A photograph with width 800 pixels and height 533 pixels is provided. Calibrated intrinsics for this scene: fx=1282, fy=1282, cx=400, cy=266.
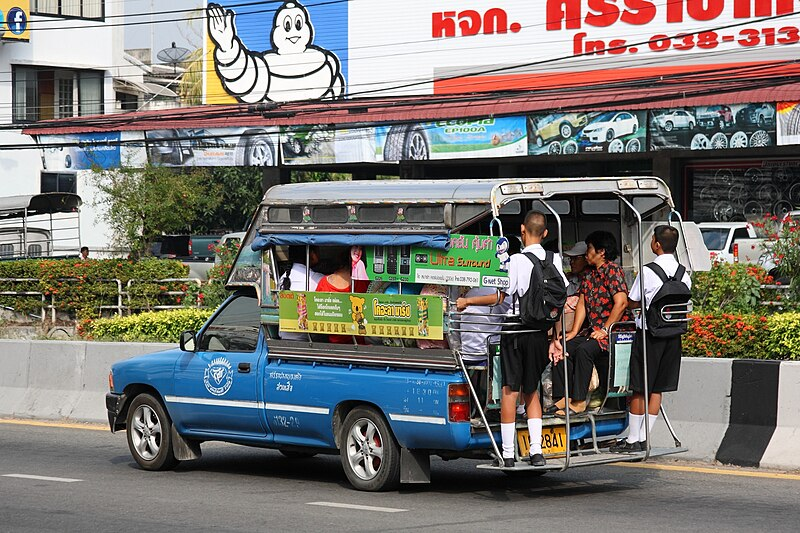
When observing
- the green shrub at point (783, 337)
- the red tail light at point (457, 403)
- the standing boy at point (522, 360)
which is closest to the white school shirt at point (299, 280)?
the standing boy at point (522, 360)

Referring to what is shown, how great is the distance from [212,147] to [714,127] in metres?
13.9

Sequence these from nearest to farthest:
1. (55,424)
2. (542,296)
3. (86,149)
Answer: (542,296) → (55,424) → (86,149)

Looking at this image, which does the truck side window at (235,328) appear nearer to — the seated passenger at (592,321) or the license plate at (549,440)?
the license plate at (549,440)

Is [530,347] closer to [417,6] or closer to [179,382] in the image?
[179,382]

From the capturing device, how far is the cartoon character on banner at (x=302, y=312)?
10281 mm

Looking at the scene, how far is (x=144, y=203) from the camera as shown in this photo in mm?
29906

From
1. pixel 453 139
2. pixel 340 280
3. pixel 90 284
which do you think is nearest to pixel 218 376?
pixel 340 280

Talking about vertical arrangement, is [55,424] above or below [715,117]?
below

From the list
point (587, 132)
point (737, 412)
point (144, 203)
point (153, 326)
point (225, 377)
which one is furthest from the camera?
point (144, 203)

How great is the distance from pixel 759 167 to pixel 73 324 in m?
18.3

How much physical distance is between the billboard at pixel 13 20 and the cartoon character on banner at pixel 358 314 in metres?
39.4

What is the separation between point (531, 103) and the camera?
98.9 ft

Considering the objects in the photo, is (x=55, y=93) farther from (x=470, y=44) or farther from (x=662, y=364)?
(x=662, y=364)

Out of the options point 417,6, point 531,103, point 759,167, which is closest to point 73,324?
point 531,103
